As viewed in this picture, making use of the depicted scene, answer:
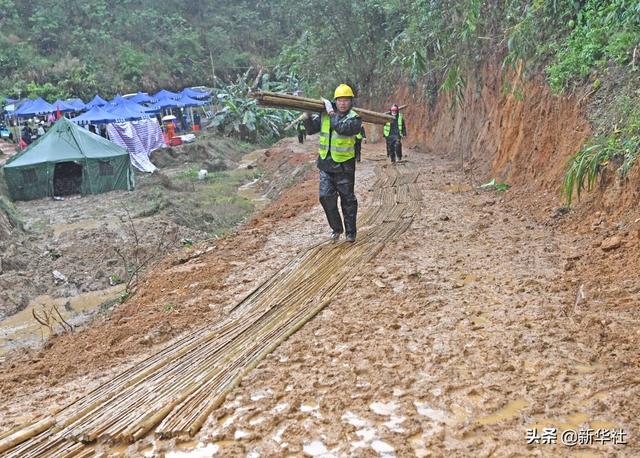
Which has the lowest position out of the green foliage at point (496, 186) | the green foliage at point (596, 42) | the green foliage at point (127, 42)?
the green foliage at point (496, 186)

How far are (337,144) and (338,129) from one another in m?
0.18

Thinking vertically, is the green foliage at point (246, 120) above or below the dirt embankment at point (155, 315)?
above

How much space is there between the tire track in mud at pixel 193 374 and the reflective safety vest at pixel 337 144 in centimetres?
110

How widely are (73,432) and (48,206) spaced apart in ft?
56.0

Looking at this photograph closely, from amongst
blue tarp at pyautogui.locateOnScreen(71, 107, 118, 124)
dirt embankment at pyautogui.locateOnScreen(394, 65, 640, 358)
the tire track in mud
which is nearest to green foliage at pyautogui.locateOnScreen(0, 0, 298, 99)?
blue tarp at pyautogui.locateOnScreen(71, 107, 118, 124)

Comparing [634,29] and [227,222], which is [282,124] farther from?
[634,29]

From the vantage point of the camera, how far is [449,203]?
9.90 meters

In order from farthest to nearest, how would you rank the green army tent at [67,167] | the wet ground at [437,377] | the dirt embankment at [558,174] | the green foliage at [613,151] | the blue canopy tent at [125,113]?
the blue canopy tent at [125,113], the green army tent at [67,167], the green foliage at [613,151], the dirt embankment at [558,174], the wet ground at [437,377]

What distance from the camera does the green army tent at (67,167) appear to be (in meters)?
20.1

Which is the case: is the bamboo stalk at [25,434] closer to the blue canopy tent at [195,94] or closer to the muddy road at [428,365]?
the muddy road at [428,365]

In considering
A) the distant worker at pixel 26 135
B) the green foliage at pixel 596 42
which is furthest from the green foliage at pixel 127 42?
the green foliage at pixel 596 42

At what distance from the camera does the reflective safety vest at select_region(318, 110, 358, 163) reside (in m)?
7.16

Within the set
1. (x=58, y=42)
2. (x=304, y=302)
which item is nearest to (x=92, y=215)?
(x=304, y=302)

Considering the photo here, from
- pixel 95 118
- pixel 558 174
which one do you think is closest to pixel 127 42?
pixel 95 118
